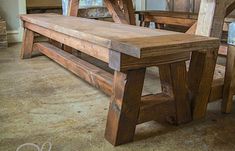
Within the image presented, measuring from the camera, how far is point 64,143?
117cm

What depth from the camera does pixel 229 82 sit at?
57.3 inches

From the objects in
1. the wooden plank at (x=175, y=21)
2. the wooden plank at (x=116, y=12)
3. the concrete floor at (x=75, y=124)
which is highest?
the wooden plank at (x=116, y=12)

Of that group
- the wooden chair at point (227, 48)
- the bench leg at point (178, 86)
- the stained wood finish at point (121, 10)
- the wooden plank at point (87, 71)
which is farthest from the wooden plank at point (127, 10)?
the bench leg at point (178, 86)

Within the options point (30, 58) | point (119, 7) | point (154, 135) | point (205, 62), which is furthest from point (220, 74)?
point (30, 58)

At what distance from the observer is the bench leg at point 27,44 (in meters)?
2.72

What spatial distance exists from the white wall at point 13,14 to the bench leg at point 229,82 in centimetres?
288

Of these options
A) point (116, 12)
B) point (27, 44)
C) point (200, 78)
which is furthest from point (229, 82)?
point (27, 44)

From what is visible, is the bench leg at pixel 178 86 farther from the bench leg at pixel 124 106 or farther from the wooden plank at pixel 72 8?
the wooden plank at pixel 72 8

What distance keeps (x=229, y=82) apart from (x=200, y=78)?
8.7 inches

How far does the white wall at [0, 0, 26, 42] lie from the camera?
11.6 feet

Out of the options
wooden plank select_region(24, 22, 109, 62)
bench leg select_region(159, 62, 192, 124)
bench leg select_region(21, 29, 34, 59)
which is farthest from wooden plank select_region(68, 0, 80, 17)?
bench leg select_region(159, 62, 192, 124)

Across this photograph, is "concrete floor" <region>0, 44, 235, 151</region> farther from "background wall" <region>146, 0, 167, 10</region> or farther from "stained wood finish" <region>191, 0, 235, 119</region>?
"background wall" <region>146, 0, 167, 10</region>

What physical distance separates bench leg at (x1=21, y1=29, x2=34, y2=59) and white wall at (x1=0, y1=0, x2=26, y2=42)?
3.30ft

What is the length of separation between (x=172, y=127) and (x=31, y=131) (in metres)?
0.63
